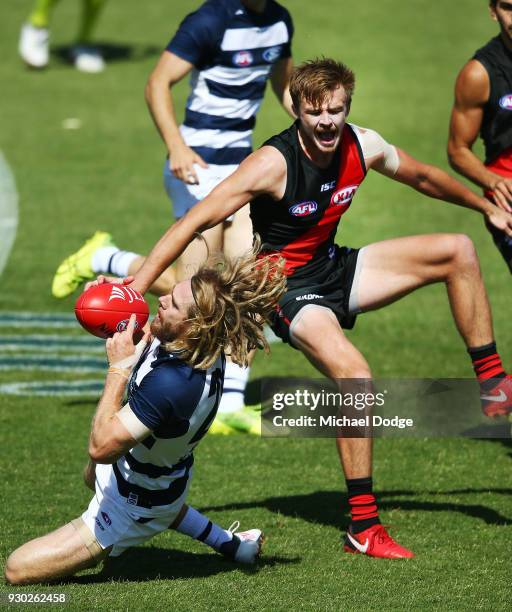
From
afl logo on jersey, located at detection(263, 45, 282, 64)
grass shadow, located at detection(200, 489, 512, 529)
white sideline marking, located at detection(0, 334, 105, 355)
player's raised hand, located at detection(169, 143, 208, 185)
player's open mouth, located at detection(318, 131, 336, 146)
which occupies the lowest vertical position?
white sideline marking, located at detection(0, 334, 105, 355)

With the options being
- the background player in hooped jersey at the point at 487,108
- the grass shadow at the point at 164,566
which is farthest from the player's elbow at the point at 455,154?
the grass shadow at the point at 164,566

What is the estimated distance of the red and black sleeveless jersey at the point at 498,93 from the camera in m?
6.64

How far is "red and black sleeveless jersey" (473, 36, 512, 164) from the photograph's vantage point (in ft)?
21.8

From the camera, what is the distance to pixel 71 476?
650cm

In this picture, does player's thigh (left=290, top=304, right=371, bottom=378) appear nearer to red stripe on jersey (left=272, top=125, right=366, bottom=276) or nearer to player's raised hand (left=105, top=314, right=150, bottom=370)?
red stripe on jersey (left=272, top=125, right=366, bottom=276)

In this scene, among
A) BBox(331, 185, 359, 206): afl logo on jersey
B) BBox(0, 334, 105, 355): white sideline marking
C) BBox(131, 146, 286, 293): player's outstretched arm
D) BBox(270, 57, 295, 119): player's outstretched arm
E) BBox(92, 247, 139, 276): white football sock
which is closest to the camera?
BBox(131, 146, 286, 293): player's outstretched arm

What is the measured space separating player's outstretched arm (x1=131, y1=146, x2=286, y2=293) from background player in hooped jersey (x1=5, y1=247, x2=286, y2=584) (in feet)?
1.31

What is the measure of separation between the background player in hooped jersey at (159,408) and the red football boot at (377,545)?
92cm

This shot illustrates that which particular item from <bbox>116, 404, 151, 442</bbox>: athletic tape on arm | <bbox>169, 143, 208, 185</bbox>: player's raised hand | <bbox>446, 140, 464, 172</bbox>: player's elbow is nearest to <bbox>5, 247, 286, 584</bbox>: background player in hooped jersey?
<bbox>116, 404, 151, 442</bbox>: athletic tape on arm

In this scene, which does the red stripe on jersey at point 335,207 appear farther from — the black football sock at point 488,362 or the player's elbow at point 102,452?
the player's elbow at point 102,452

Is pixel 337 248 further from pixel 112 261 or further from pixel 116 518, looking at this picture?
pixel 112 261

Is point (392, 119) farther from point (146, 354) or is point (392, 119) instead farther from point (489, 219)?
point (146, 354)

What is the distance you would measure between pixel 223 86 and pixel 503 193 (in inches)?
81.7

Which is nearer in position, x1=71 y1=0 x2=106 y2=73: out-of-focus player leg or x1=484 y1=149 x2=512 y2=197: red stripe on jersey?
x1=484 y1=149 x2=512 y2=197: red stripe on jersey
